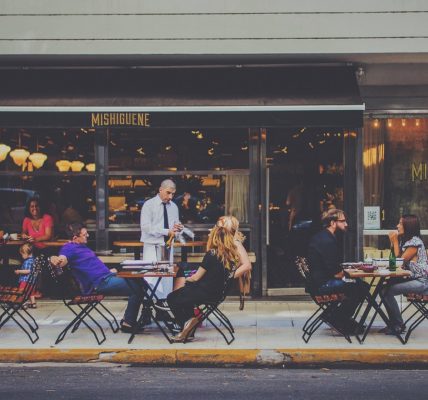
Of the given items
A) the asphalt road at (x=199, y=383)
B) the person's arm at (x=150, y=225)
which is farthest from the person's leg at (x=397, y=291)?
the person's arm at (x=150, y=225)

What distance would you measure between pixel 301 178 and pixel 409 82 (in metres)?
2.33

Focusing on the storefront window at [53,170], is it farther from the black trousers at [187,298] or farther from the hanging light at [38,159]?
the black trousers at [187,298]

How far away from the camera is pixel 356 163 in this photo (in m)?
12.4

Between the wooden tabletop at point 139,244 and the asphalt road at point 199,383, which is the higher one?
the wooden tabletop at point 139,244

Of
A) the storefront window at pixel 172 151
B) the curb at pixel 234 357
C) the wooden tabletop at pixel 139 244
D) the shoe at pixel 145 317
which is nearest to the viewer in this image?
the curb at pixel 234 357

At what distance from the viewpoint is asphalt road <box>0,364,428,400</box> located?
7289 mm

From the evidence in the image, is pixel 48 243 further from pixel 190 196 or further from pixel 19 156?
pixel 190 196
